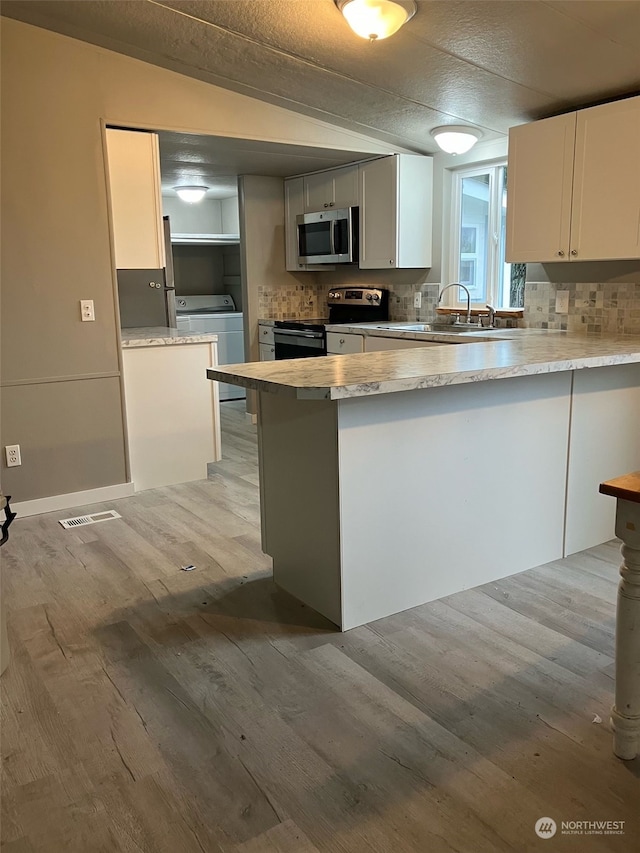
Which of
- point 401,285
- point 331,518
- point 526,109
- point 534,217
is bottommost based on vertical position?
point 331,518

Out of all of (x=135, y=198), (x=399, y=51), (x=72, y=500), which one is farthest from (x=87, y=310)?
(x=399, y=51)

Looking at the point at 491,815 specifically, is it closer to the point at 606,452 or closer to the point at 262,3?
the point at 606,452

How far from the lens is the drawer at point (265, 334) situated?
5785 millimetres

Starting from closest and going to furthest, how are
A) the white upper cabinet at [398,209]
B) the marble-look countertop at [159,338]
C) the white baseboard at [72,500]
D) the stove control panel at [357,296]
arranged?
the white baseboard at [72,500] < the marble-look countertop at [159,338] < the white upper cabinet at [398,209] < the stove control panel at [357,296]

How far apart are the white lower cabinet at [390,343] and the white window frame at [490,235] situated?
0.69 meters

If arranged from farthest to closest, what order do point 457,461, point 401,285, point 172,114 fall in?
point 401,285 → point 172,114 → point 457,461

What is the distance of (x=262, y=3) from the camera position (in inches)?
117

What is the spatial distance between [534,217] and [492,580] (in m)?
2.06

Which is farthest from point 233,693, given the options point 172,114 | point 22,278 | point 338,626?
point 172,114

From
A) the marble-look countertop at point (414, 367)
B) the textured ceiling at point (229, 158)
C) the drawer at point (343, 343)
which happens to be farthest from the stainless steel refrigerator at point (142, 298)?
the marble-look countertop at point (414, 367)

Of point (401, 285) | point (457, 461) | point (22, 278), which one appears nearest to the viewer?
point (457, 461)

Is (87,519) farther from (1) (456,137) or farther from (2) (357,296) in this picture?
(1) (456,137)

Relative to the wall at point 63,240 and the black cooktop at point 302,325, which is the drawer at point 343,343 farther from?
the wall at point 63,240

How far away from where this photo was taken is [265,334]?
19.3ft
